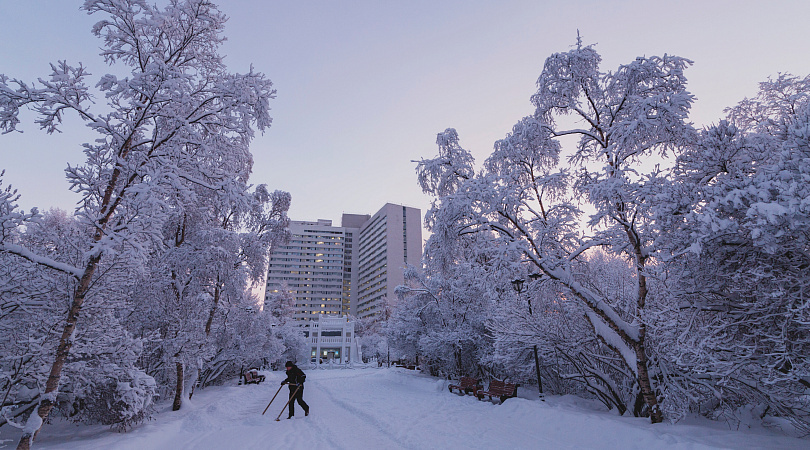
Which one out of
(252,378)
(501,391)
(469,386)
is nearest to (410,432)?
(501,391)

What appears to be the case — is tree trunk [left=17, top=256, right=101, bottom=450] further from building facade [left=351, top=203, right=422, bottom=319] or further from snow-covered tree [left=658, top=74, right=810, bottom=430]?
building facade [left=351, top=203, right=422, bottom=319]

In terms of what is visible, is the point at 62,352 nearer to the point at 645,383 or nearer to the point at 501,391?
the point at 645,383

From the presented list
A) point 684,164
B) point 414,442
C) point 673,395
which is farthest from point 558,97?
point 414,442

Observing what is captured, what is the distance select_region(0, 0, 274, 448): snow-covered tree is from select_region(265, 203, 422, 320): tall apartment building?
113m

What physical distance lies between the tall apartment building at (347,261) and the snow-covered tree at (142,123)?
112774 millimetres

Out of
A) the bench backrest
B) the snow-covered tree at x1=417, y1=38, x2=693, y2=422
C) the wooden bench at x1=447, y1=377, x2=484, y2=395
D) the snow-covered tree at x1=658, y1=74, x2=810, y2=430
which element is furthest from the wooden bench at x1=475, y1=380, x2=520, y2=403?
the snow-covered tree at x1=658, y1=74, x2=810, y2=430

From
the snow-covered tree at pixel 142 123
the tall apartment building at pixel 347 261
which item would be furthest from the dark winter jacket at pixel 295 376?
the tall apartment building at pixel 347 261

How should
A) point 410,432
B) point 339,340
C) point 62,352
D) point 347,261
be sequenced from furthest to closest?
point 347,261, point 339,340, point 410,432, point 62,352

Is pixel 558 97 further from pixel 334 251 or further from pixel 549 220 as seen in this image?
pixel 334 251

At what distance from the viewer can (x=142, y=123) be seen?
6.57 metres

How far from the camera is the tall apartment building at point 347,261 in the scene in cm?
12650

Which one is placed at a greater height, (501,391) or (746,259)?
(746,259)

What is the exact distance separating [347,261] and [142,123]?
14784 cm

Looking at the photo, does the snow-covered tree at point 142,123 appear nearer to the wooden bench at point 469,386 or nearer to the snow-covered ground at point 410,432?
the snow-covered ground at point 410,432
